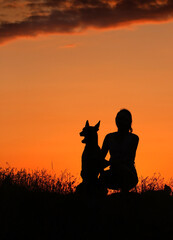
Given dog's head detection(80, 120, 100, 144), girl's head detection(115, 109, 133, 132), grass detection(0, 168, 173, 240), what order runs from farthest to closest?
girl's head detection(115, 109, 133, 132) < dog's head detection(80, 120, 100, 144) < grass detection(0, 168, 173, 240)

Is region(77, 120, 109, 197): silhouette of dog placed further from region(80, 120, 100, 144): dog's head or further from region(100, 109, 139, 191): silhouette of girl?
region(100, 109, 139, 191): silhouette of girl

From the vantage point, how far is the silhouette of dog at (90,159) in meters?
9.27

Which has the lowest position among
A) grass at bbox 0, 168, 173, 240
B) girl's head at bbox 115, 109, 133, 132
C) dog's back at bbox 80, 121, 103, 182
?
grass at bbox 0, 168, 173, 240

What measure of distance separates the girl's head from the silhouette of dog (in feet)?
2.26

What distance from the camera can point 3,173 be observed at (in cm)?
Result: 1088

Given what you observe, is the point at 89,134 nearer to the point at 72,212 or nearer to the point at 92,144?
the point at 92,144

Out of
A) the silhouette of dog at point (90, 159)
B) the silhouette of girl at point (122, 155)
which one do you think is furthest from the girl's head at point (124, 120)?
the silhouette of dog at point (90, 159)

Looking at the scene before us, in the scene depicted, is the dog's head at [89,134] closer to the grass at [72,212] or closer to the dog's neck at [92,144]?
the dog's neck at [92,144]

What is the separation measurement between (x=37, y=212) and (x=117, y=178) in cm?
230

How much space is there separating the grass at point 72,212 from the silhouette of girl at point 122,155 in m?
0.27

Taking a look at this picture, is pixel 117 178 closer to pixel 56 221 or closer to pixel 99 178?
pixel 99 178

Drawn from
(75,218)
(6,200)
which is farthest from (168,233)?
(6,200)

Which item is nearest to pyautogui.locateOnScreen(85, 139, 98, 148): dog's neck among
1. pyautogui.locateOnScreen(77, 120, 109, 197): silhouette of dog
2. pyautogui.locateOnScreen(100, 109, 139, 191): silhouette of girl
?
pyautogui.locateOnScreen(77, 120, 109, 197): silhouette of dog

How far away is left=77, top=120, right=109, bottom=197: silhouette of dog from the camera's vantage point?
30.4 feet
